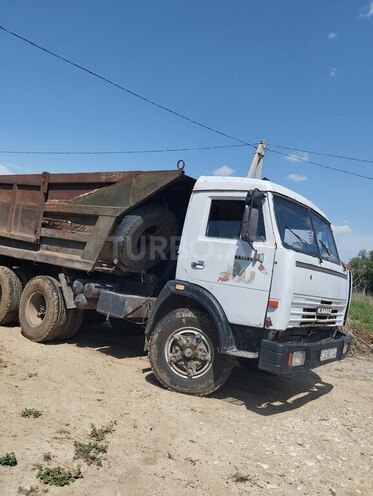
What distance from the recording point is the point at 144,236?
6375 mm

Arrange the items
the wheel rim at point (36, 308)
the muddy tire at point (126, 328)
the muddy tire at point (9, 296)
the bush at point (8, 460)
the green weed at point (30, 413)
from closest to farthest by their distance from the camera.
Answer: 1. the bush at point (8, 460)
2. the green weed at point (30, 413)
3. the wheel rim at point (36, 308)
4. the muddy tire at point (9, 296)
5. the muddy tire at point (126, 328)

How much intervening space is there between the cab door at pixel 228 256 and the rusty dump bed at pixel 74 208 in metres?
0.68

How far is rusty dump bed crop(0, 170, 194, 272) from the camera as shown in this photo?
20.1 feet

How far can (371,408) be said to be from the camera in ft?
19.2

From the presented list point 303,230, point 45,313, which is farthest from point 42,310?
point 303,230

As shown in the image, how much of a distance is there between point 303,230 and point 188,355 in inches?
78.5

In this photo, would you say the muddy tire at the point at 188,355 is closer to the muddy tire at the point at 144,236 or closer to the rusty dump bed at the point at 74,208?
the muddy tire at the point at 144,236

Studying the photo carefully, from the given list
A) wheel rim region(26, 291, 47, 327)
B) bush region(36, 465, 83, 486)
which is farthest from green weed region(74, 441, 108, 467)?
wheel rim region(26, 291, 47, 327)

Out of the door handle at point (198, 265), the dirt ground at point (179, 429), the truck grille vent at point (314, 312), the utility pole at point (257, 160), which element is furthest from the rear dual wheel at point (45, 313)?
the utility pole at point (257, 160)

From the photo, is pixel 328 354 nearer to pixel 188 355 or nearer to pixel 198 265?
pixel 188 355

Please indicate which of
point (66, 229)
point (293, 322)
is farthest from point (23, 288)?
point (293, 322)

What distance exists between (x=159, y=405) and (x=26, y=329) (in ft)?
11.0

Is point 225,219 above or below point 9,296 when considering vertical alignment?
above

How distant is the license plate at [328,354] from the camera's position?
5.24 metres
